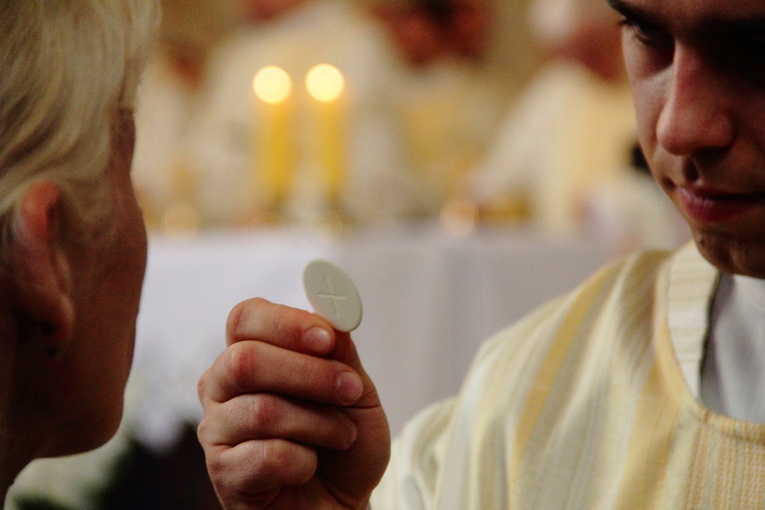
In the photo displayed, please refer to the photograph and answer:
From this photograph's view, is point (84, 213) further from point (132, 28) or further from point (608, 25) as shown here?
point (608, 25)

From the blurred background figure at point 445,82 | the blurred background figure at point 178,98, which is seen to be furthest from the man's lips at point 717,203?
the blurred background figure at point 445,82

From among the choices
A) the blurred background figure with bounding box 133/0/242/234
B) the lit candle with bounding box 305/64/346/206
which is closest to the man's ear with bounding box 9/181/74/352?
the blurred background figure with bounding box 133/0/242/234

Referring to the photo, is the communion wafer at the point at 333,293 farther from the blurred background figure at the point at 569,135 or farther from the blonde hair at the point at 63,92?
the blurred background figure at the point at 569,135

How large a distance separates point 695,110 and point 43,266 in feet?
1.36

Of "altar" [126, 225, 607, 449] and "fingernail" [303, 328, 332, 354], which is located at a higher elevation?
"fingernail" [303, 328, 332, 354]

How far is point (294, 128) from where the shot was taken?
7.37 feet

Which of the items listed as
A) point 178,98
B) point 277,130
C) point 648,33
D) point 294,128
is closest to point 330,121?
point 277,130

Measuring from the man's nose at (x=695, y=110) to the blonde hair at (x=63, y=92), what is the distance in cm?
35

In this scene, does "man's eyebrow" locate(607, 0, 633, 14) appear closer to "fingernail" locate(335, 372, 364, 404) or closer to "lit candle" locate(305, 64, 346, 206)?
"fingernail" locate(335, 372, 364, 404)

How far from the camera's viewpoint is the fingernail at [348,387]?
619 mm

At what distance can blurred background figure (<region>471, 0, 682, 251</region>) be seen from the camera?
273 cm

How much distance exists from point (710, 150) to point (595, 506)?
29 cm

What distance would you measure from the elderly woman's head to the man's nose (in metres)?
0.35

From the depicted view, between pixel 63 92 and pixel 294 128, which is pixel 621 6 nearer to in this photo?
pixel 63 92
